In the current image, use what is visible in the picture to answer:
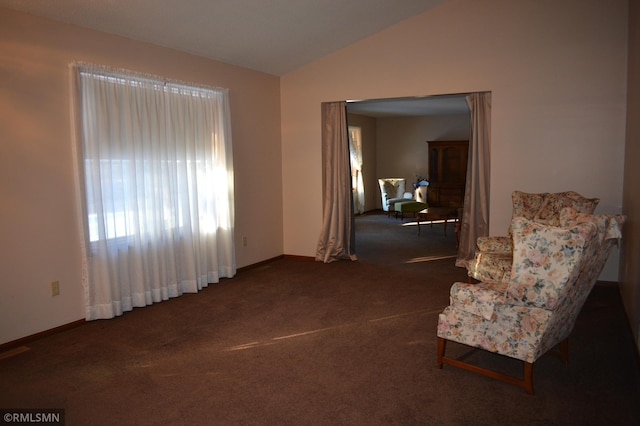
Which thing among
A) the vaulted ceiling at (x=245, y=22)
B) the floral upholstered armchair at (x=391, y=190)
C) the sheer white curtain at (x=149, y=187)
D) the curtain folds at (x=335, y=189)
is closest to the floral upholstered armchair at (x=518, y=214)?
the curtain folds at (x=335, y=189)

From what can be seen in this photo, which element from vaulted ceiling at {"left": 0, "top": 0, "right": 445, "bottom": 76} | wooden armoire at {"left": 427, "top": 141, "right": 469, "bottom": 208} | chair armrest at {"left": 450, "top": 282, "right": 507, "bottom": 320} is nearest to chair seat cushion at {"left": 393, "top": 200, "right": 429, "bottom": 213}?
wooden armoire at {"left": 427, "top": 141, "right": 469, "bottom": 208}

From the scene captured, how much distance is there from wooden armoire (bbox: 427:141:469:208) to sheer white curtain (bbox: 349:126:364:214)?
167 centimetres

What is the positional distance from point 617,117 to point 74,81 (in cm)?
535

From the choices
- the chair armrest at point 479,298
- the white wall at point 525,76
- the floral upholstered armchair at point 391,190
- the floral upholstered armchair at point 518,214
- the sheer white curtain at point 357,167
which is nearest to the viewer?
the chair armrest at point 479,298

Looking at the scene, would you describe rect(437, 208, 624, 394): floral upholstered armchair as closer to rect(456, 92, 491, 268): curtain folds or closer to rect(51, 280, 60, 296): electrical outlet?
rect(456, 92, 491, 268): curtain folds

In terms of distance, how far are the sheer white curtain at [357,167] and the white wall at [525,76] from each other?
4.75 meters

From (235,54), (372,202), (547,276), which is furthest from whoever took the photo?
(372,202)

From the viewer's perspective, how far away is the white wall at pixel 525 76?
482 cm

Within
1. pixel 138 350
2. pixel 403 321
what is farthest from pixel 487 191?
pixel 138 350

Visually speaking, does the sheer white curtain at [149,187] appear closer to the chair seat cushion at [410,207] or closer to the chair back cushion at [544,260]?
the chair back cushion at [544,260]

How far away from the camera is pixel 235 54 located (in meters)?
5.24

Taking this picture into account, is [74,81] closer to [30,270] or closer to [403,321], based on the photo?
[30,270]

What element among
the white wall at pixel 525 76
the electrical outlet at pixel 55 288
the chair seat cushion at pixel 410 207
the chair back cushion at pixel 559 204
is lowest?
the electrical outlet at pixel 55 288

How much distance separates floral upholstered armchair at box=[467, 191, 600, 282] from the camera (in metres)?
4.14
